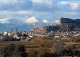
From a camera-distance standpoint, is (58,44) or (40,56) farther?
(58,44)

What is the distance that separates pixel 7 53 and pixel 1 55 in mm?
1818

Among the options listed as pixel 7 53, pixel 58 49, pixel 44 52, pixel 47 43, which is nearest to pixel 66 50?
pixel 58 49

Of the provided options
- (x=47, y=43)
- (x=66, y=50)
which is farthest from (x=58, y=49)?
(x=47, y=43)

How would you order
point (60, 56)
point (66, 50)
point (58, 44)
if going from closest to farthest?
point (60, 56), point (66, 50), point (58, 44)

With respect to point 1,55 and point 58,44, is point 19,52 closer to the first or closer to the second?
point 1,55

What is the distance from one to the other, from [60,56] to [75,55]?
332 centimetres

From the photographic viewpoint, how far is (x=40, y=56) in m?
45.7

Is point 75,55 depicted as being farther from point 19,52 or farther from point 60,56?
point 19,52

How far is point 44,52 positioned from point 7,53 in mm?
5874

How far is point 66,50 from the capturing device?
2066 inches

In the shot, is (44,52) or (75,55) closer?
(44,52)

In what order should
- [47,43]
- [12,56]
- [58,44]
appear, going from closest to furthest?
[12,56] < [58,44] < [47,43]

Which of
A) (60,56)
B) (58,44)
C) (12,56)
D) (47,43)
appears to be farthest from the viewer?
(47,43)

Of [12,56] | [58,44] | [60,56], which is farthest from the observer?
[58,44]
